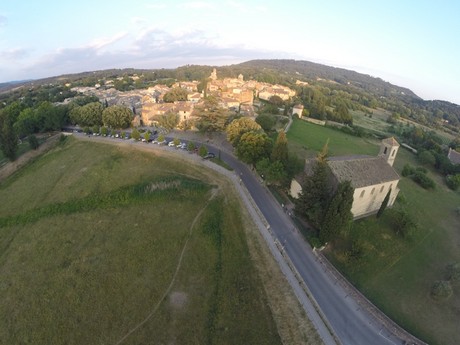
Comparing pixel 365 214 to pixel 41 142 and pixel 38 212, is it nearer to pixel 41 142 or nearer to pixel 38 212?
pixel 38 212

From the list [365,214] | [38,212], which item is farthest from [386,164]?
[38,212]

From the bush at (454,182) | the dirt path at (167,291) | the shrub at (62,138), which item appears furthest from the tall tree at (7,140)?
the bush at (454,182)

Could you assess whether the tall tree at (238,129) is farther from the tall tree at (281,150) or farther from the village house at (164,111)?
the village house at (164,111)

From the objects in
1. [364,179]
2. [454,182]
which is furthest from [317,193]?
[454,182]

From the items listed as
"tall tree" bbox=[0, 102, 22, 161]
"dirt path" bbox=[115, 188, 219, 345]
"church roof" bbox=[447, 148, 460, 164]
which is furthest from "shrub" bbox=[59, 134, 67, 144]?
"church roof" bbox=[447, 148, 460, 164]

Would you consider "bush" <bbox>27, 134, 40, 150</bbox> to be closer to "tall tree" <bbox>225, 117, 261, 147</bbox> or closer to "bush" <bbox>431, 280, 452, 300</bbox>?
"tall tree" <bbox>225, 117, 261, 147</bbox>
